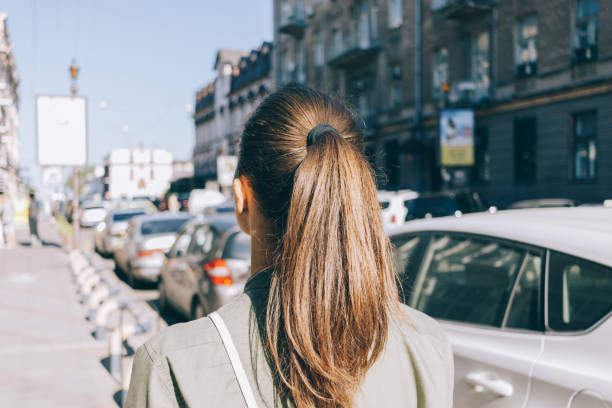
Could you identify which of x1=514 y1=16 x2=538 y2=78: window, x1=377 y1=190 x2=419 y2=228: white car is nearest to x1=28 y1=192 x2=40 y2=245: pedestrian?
x1=377 y1=190 x2=419 y2=228: white car

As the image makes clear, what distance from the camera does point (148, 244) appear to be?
12.6 meters

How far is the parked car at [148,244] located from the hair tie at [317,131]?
431 inches

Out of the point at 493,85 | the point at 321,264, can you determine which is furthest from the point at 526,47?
the point at 321,264

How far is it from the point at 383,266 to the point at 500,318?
64.9 inches

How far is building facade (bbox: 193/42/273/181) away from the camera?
175 ft

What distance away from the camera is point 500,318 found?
109 inches

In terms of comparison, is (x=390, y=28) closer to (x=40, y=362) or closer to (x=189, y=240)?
(x=189, y=240)

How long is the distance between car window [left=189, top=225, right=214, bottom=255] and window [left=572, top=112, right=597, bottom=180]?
14.9 metres

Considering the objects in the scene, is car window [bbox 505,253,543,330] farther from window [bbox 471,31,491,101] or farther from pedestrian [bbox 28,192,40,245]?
pedestrian [bbox 28,192,40,245]

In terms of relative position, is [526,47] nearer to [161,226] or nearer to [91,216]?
[161,226]

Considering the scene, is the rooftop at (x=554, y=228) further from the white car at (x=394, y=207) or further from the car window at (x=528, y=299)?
the white car at (x=394, y=207)

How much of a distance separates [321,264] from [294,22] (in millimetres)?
38845

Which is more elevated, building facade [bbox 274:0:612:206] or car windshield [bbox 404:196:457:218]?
building facade [bbox 274:0:612:206]

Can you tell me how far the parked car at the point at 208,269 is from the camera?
23.5 ft
